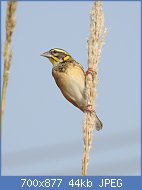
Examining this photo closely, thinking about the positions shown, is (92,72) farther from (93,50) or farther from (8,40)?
(8,40)

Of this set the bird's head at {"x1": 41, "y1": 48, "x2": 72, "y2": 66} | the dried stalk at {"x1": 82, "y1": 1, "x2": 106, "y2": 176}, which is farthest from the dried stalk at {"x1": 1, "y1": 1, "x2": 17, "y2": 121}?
the bird's head at {"x1": 41, "y1": 48, "x2": 72, "y2": 66}

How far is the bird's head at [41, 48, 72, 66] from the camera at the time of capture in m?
4.81

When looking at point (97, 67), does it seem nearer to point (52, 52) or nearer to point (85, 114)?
point (85, 114)

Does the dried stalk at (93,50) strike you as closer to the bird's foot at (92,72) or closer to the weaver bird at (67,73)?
the bird's foot at (92,72)

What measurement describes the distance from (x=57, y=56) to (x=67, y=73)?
232mm

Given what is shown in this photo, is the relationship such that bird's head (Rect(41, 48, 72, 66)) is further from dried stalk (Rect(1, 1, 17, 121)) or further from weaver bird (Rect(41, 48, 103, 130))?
dried stalk (Rect(1, 1, 17, 121))

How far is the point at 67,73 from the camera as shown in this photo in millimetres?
5000

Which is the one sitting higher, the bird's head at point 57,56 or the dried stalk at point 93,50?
the bird's head at point 57,56

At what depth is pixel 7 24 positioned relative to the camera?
4.89ft

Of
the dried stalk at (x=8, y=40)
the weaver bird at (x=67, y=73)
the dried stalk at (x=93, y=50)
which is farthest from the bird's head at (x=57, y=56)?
the dried stalk at (x=8, y=40)

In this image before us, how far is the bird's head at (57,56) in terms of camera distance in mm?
4814

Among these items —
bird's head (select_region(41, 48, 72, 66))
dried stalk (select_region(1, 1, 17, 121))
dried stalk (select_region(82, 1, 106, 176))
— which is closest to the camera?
dried stalk (select_region(1, 1, 17, 121))

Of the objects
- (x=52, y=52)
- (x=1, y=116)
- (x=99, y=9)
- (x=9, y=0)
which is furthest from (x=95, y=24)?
(x=52, y=52)

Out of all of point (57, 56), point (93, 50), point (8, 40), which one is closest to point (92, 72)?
point (93, 50)
